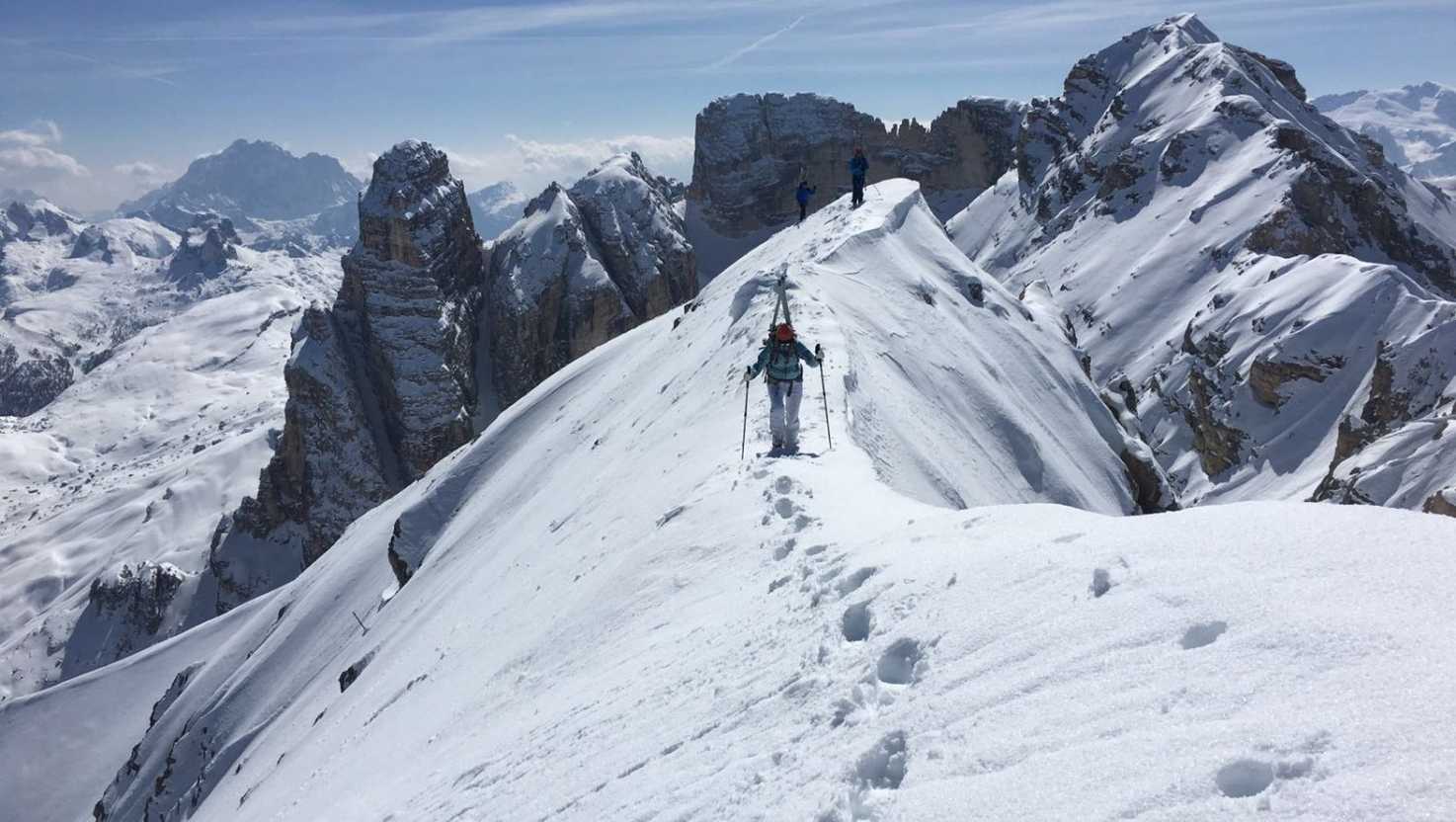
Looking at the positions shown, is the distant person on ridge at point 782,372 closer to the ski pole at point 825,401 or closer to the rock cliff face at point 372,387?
the ski pole at point 825,401

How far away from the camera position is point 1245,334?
8188cm

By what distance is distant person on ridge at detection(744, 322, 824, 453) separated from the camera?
1716 cm

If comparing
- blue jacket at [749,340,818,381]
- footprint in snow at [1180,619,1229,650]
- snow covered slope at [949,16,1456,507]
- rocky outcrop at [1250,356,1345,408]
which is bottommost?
rocky outcrop at [1250,356,1345,408]

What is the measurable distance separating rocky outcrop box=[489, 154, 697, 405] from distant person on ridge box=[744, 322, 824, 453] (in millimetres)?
93487

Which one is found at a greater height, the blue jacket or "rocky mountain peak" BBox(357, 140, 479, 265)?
"rocky mountain peak" BBox(357, 140, 479, 265)

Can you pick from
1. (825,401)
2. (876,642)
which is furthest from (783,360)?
(876,642)

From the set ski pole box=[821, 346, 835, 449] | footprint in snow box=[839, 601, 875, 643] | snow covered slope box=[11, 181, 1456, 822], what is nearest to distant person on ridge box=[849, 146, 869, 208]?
snow covered slope box=[11, 181, 1456, 822]

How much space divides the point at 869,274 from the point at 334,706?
23.2 meters

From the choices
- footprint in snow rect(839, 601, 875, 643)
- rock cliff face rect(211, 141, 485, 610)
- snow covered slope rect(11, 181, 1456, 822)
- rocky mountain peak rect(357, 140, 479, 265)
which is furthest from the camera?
rocky mountain peak rect(357, 140, 479, 265)

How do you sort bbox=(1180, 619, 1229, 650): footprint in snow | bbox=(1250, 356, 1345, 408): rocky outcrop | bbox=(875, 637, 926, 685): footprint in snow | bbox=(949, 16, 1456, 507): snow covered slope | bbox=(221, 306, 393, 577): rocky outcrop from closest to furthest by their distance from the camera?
bbox=(1180, 619, 1229, 650): footprint in snow → bbox=(875, 637, 926, 685): footprint in snow → bbox=(949, 16, 1456, 507): snow covered slope → bbox=(1250, 356, 1345, 408): rocky outcrop → bbox=(221, 306, 393, 577): rocky outcrop

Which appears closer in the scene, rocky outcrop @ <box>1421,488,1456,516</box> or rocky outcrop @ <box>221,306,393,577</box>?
rocky outcrop @ <box>1421,488,1456,516</box>

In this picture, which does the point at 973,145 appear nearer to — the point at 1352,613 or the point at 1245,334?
the point at 1245,334

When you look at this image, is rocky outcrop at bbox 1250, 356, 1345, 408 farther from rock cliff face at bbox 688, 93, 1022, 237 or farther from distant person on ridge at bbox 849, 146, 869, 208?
rock cliff face at bbox 688, 93, 1022, 237

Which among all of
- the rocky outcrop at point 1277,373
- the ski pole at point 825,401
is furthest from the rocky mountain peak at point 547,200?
the ski pole at point 825,401
